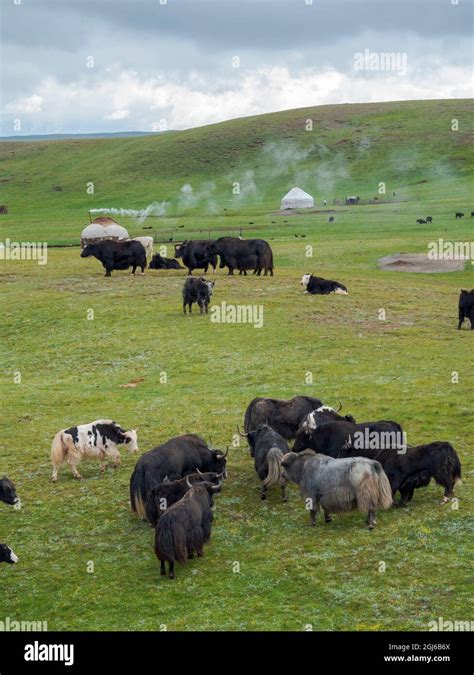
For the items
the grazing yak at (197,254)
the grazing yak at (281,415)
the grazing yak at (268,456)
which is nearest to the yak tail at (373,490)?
the grazing yak at (268,456)

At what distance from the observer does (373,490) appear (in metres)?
14.6

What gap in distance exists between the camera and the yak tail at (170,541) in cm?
1310

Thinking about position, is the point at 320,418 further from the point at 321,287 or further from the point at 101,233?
the point at 101,233

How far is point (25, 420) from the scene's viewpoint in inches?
890

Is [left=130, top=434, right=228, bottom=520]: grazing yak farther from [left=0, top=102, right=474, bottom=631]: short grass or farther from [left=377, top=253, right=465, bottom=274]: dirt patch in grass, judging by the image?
[left=377, top=253, right=465, bottom=274]: dirt patch in grass

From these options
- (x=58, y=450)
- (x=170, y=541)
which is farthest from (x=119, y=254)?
(x=170, y=541)

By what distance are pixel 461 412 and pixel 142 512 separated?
353 inches

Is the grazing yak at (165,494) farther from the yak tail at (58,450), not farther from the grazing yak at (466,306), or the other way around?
the grazing yak at (466,306)

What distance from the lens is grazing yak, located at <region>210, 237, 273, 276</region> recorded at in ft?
137

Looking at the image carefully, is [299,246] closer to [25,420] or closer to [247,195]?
[25,420]

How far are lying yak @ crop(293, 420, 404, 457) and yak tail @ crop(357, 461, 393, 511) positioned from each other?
66.9 inches

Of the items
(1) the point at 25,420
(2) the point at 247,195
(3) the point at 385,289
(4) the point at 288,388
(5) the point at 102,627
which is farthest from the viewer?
(2) the point at 247,195

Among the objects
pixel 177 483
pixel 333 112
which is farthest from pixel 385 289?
pixel 333 112

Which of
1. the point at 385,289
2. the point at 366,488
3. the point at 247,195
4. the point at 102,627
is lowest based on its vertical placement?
the point at 102,627
